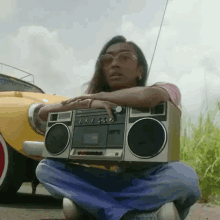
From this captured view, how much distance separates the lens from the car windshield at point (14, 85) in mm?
2449

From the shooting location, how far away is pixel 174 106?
1.01 meters

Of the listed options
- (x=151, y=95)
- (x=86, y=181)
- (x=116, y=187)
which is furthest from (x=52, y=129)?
(x=151, y=95)

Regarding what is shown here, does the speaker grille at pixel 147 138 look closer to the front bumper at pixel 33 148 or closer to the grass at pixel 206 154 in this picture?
the front bumper at pixel 33 148

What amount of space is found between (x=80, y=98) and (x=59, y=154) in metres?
0.25

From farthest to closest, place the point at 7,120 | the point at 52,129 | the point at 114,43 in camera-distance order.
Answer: the point at 7,120
the point at 114,43
the point at 52,129

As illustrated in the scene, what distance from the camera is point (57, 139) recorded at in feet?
3.80

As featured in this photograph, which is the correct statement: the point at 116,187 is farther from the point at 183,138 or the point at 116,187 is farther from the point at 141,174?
the point at 183,138

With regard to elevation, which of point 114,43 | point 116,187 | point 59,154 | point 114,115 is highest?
point 114,43

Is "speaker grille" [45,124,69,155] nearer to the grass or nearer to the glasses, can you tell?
the glasses

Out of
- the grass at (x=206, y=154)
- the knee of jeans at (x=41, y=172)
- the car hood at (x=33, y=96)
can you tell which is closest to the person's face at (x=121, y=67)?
the knee of jeans at (x=41, y=172)

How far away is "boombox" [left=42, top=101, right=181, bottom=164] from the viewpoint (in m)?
0.96

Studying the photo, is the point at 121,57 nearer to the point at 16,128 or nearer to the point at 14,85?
the point at 16,128

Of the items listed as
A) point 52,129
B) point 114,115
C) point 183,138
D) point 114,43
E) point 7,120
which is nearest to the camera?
point 114,115

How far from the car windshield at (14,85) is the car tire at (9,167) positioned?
96cm
